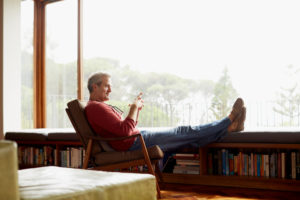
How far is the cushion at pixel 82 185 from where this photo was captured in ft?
4.94

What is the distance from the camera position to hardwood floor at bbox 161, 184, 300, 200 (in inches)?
124

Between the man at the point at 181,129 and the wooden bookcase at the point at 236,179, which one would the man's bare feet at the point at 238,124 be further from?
the wooden bookcase at the point at 236,179

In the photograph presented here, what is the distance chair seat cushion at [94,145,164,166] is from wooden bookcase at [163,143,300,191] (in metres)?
0.61

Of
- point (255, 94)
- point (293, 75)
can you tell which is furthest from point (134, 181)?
point (293, 75)

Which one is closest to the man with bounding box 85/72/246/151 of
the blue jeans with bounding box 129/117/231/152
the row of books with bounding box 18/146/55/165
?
the blue jeans with bounding box 129/117/231/152

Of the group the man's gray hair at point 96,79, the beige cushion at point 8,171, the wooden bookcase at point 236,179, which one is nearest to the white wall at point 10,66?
the man's gray hair at point 96,79

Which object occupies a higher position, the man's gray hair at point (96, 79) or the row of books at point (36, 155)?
the man's gray hair at point (96, 79)

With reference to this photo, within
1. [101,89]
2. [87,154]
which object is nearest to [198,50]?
[101,89]

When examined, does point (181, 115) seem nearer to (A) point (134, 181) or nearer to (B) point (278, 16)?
(A) point (134, 181)

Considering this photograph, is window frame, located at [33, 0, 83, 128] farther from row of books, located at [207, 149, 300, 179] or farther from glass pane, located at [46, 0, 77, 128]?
row of books, located at [207, 149, 300, 179]

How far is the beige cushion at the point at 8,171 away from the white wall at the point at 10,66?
429 cm

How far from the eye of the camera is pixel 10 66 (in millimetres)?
5445

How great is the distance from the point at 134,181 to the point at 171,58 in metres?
13.2

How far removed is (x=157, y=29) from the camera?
15.0 meters
